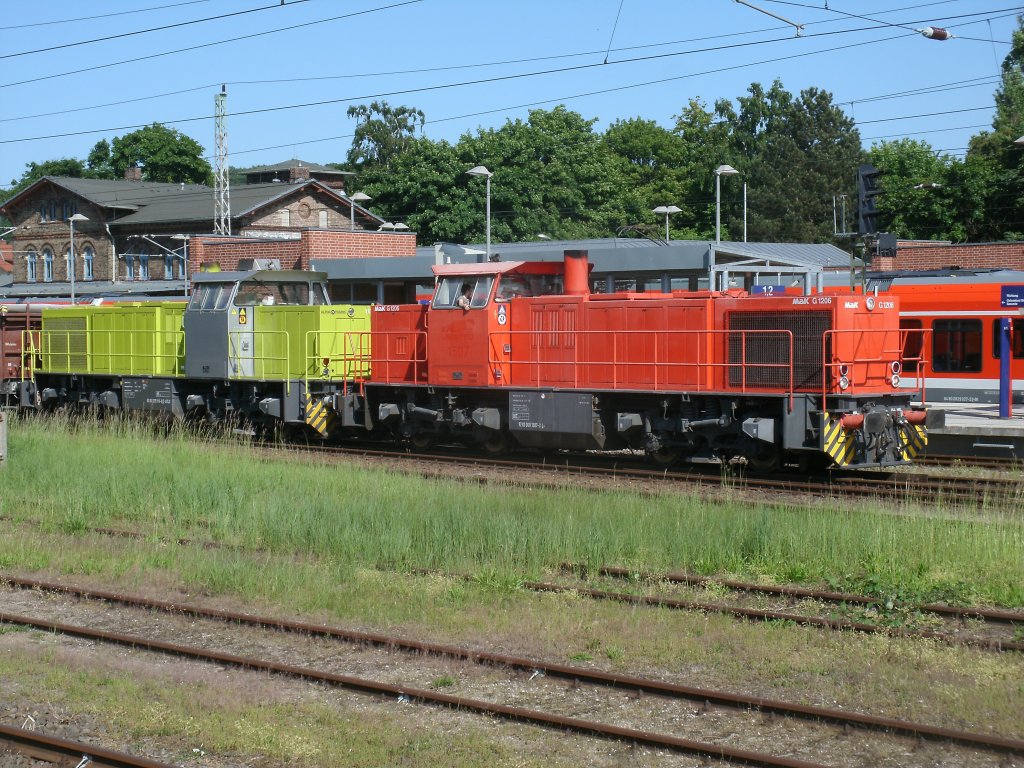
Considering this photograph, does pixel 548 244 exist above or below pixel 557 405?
above

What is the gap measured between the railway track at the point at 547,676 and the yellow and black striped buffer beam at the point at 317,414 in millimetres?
10879

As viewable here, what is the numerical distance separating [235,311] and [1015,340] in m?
16.8

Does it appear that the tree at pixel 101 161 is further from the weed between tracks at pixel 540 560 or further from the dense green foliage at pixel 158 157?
the weed between tracks at pixel 540 560

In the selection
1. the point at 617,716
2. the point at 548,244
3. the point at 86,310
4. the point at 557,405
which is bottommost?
the point at 617,716

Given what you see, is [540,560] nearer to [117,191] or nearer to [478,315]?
[478,315]

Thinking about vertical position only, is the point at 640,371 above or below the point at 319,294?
below

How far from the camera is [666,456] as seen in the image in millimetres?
17328

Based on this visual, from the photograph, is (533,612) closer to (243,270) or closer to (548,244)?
(243,270)

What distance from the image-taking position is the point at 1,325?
1056 inches

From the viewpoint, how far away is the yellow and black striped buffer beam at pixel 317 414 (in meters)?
20.3

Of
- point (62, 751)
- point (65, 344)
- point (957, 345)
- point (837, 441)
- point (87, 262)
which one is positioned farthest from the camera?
point (87, 262)

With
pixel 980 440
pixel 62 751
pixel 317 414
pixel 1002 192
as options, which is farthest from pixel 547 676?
pixel 1002 192

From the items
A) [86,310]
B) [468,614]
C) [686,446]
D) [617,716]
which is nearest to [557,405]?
[686,446]

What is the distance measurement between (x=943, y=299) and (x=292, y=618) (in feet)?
65.1
